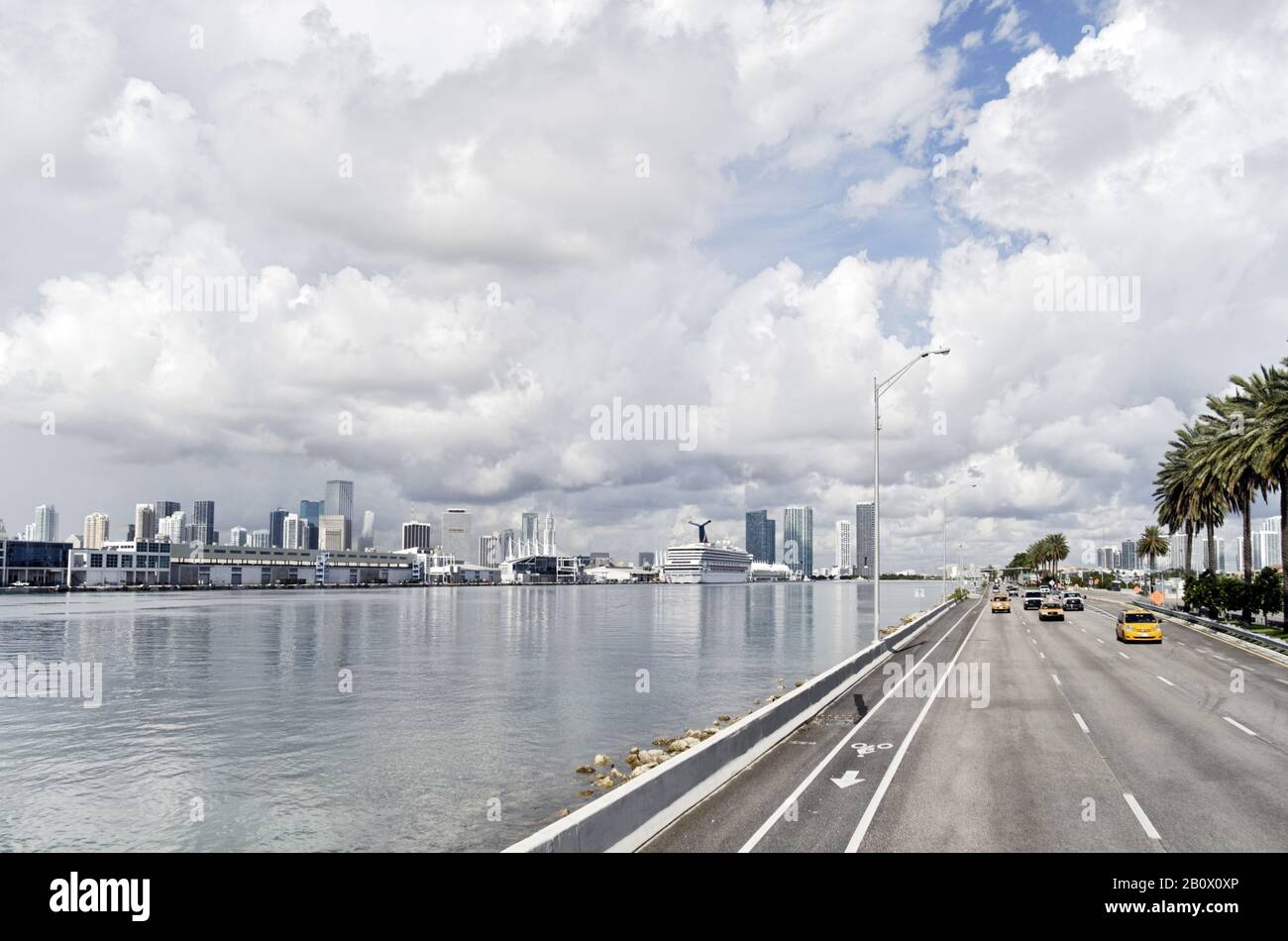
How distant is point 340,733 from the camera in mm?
30250

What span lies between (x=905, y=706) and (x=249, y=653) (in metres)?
49.3

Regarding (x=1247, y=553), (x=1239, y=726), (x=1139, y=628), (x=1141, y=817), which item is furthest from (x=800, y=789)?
(x=1247, y=553)

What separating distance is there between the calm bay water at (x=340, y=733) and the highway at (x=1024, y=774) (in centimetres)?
620

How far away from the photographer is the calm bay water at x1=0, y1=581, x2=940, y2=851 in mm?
19453

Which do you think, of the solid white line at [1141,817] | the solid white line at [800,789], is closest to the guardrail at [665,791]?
the solid white line at [800,789]

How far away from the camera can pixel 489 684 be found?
43219 millimetres

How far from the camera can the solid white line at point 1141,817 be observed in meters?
11.6

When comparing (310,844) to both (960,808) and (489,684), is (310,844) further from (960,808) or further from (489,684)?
(489,684)

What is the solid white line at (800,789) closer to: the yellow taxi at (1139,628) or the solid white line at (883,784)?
the solid white line at (883,784)

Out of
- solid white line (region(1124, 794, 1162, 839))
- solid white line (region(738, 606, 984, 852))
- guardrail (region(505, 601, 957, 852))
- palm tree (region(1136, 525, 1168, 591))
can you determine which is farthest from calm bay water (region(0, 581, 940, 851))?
palm tree (region(1136, 525, 1168, 591))

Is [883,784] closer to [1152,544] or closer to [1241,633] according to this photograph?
[1241,633]
